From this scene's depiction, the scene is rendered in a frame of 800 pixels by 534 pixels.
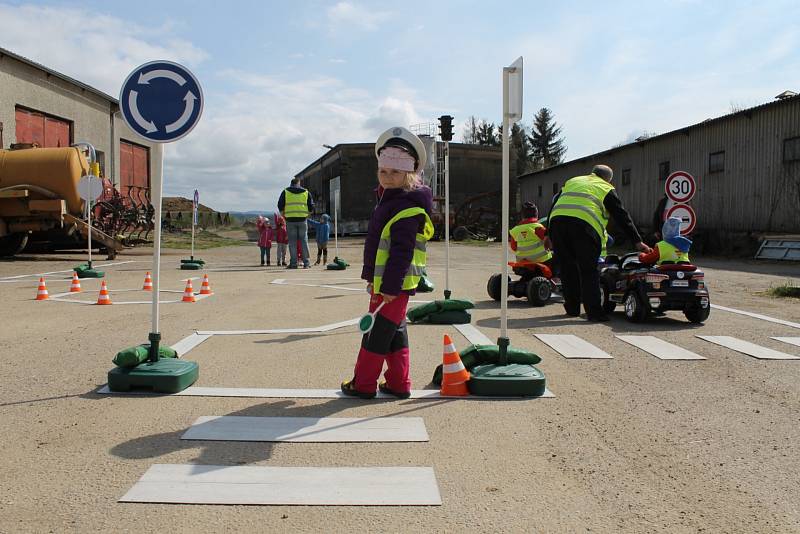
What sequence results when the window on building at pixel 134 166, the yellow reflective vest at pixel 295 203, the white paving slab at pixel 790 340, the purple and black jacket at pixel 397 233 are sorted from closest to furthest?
the purple and black jacket at pixel 397 233, the white paving slab at pixel 790 340, the yellow reflective vest at pixel 295 203, the window on building at pixel 134 166

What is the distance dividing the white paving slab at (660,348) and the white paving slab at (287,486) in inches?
158

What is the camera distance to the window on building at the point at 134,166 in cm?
3594

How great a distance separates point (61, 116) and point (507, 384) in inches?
1196

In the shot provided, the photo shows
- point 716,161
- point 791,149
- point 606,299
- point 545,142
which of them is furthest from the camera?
point 545,142

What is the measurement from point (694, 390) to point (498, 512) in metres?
3.00

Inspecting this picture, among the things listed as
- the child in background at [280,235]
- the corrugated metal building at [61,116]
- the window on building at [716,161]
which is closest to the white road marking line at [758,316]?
the child in background at [280,235]

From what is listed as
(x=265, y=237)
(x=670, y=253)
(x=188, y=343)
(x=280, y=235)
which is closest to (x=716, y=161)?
(x=280, y=235)

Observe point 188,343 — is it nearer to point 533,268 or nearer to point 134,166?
point 533,268

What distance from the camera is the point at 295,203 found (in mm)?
17438

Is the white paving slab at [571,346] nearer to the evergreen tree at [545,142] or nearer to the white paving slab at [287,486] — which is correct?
the white paving slab at [287,486]

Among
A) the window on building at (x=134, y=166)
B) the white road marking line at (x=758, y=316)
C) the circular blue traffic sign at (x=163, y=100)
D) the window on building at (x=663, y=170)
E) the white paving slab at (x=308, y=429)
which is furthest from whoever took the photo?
the window on building at (x=134, y=166)

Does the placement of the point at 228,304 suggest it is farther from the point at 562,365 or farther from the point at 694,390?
the point at 694,390

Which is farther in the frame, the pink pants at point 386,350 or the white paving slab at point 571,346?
the white paving slab at point 571,346

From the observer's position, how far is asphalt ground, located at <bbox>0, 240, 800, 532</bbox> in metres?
3.08
